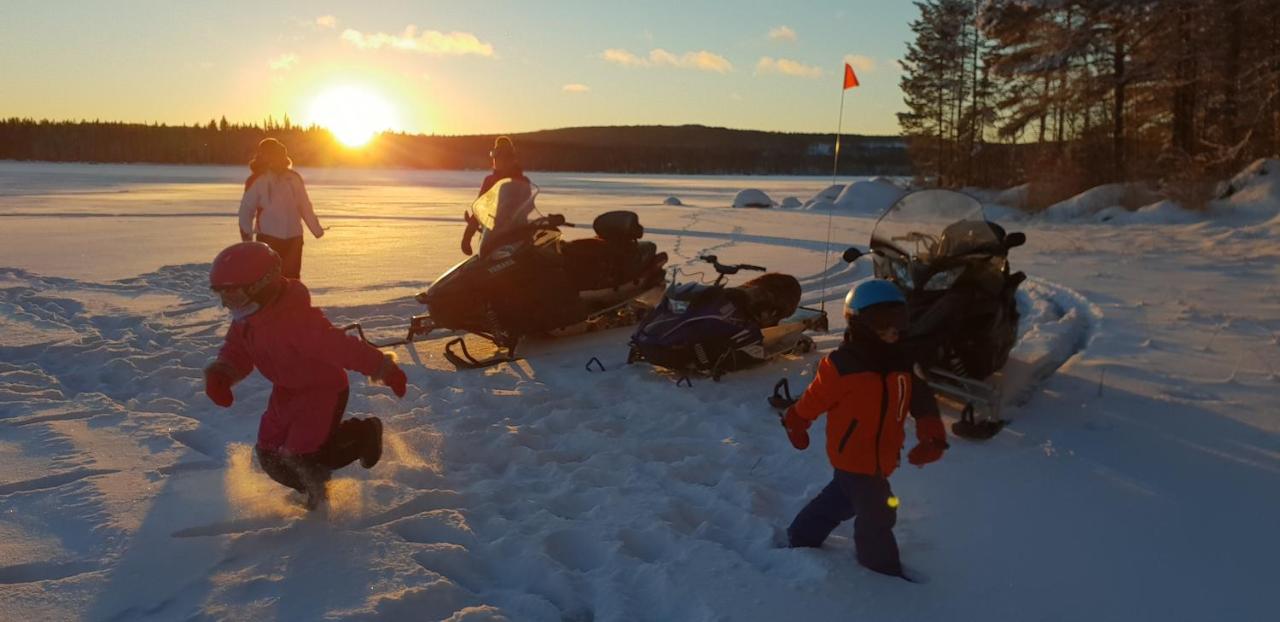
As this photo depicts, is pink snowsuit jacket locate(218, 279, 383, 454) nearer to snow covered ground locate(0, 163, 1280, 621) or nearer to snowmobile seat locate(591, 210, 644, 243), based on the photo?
snow covered ground locate(0, 163, 1280, 621)

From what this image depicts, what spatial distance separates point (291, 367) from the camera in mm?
3186

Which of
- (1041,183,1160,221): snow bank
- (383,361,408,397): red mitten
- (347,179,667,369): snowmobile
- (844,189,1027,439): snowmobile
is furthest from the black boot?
(1041,183,1160,221): snow bank

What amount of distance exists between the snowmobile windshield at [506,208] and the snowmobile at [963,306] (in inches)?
100

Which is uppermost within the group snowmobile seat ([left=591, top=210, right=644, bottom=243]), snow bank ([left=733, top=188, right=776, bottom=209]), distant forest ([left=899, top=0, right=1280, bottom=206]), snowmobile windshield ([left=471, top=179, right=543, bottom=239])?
distant forest ([left=899, top=0, right=1280, bottom=206])

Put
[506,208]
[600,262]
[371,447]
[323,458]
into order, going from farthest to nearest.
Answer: [600,262] → [506,208] → [371,447] → [323,458]

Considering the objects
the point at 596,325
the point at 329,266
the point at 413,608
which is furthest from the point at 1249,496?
the point at 329,266

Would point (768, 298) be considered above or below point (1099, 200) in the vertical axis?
below

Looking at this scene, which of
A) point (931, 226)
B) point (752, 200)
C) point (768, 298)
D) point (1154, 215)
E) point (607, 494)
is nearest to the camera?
point (607, 494)

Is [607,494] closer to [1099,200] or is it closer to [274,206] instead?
[274,206]

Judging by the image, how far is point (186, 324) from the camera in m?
6.83

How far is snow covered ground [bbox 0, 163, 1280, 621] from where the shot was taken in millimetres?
2746

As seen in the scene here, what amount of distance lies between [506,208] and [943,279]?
3.25 m

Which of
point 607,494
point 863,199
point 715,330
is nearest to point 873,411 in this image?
point 607,494

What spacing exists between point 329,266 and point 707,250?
5.93m
